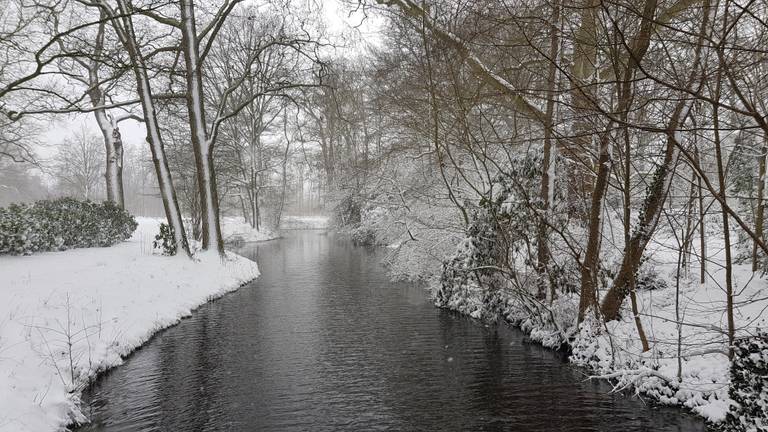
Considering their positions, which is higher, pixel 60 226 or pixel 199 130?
pixel 199 130

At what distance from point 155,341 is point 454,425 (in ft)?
18.7

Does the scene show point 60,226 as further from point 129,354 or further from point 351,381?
point 351,381

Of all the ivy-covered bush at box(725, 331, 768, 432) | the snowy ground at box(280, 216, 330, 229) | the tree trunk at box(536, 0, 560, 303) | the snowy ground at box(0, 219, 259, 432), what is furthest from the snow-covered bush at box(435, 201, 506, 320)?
the snowy ground at box(280, 216, 330, 229)

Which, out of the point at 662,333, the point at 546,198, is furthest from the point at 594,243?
the point at 546,198

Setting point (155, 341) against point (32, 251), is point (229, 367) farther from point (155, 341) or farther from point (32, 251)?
point (32, 251)

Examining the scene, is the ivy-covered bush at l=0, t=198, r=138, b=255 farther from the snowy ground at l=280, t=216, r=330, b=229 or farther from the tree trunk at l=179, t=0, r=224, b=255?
the snowy ground at l=280, t=216, r=330, b=229

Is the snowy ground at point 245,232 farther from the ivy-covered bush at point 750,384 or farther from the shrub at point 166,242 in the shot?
the ivy-covered bush at point 750,384

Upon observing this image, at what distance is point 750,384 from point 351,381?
445 centimetres

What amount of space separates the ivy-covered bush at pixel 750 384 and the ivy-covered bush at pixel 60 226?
1289 centimetres

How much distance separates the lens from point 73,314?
22.7 feet

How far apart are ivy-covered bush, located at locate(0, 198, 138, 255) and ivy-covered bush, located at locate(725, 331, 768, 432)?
1289cm

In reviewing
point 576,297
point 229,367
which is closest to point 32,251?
point 229,367

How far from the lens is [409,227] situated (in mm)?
14812

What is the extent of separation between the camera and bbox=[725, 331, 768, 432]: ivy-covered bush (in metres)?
3.94
